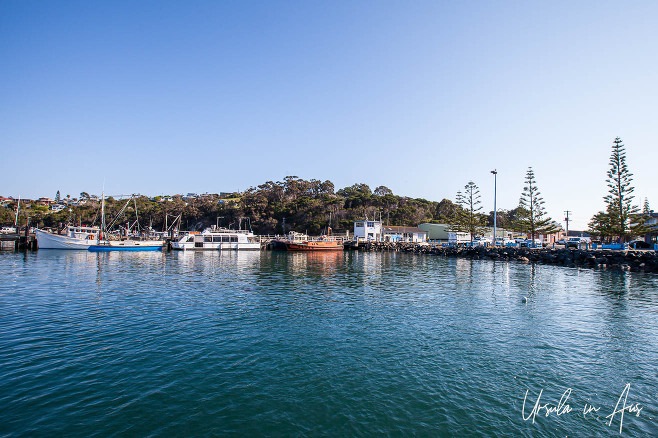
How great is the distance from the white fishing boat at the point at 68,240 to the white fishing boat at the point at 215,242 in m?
12.8

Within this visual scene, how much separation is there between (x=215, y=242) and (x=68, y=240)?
2285 centimetres

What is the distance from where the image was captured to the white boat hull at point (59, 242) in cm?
5394

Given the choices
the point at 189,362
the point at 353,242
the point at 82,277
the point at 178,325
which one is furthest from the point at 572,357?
the point at 353,242

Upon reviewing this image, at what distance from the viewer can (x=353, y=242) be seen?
6925 cm

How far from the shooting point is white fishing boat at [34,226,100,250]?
177 feet

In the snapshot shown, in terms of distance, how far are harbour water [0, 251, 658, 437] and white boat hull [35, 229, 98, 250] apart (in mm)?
42144

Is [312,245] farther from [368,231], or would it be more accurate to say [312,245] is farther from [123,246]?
[123,246]

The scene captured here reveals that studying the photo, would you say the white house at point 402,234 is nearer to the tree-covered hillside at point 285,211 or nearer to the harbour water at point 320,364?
the tree-covered hillside at point 285,211

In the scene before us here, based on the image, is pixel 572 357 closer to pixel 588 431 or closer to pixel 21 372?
pixel 588 431

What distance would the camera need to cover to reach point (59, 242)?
179 ft

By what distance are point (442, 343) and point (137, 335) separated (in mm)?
10891

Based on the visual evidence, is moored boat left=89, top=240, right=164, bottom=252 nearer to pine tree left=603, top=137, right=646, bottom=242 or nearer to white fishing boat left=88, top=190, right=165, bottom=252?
white fishing boat left=88, top=190, right=165, bottom=252

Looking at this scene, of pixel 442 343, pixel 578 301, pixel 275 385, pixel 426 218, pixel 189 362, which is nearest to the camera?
pixel 275 385

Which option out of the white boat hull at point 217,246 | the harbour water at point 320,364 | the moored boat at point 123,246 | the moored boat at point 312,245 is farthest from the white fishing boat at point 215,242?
the harbour water at point 320,364
